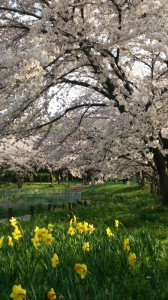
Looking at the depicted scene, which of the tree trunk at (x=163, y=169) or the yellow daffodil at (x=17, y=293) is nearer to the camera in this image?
the yellow daffodil at (x=17, y=293)

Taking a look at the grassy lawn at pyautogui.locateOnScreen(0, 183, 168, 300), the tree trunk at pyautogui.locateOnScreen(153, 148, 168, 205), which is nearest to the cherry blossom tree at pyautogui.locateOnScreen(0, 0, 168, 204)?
the tree trunk at pyautogui.locateOnScreen(153, 148, 168, 205)

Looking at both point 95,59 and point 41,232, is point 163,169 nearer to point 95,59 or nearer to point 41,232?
point 95,59

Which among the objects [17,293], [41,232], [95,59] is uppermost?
[95,59]

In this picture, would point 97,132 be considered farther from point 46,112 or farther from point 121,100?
point 121,100

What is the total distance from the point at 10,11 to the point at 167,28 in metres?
6.05

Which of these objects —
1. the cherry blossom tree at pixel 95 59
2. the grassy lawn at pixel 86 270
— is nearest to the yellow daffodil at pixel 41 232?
the grassy lawn at pixel 86 270

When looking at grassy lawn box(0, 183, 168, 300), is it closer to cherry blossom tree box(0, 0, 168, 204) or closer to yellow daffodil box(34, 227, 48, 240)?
yellow daffodil box(34, 227, 48, 240)

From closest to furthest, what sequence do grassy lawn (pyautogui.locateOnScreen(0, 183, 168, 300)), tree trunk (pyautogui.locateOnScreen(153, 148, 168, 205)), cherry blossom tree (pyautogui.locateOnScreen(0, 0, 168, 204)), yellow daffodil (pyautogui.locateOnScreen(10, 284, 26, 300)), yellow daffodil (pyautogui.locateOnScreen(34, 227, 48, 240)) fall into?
yellow daffodil (pyautogui.locateOnScreen(10, 284, 26, 300)) → grassy lawn (pyautogui.locateOnScreen(0, 183, 168, 300)) → yellow daffodil (pyautogui.locateOnScreen(34, 227, 48, 240)) → cherry blossom tree (pyautogui.locateOnScreen(0, 0, 168, 204)) → tree trunk (pyautogui.locateOnScreen(153, 148, 168, 205))

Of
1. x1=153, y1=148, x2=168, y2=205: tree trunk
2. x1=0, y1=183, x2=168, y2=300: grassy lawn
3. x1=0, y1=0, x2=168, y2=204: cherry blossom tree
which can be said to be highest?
x1=0, y1=0, x2=168, y2=204: cherry blossom tree

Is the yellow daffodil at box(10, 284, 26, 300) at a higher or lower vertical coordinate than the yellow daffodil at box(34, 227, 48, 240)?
lower

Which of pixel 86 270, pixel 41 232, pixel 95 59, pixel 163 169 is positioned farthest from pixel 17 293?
pixel 163 169

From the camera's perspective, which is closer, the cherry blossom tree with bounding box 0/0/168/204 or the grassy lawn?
the grassy lawn

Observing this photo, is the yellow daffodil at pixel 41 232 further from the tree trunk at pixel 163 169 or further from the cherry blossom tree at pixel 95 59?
the tree trunk at pixel 163 169

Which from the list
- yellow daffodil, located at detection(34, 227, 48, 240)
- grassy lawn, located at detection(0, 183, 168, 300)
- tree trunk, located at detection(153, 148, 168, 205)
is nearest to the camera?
grassy lawn, located at detection(0, 183, 168, 300)
